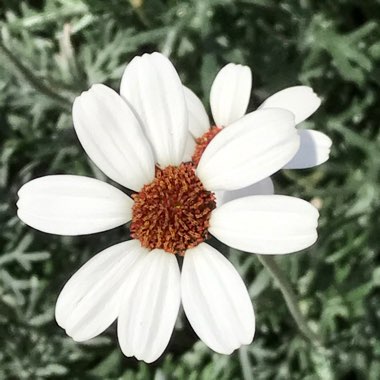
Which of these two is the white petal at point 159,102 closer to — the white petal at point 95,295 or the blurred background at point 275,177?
the white petal at point 95,295

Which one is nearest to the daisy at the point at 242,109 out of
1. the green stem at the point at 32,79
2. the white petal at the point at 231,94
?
the white petal at the point at 231,94

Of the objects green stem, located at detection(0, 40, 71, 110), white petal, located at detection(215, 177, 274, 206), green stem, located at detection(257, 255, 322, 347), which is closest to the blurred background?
green stem, located at detection(0, 40, 71, 110)

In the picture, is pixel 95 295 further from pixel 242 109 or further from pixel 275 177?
pixel 275 177

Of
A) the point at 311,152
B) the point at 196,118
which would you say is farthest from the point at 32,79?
the point at 311,152

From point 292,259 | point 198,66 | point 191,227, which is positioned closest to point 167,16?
point 198,66

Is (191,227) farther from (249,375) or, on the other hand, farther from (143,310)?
(249,375)
